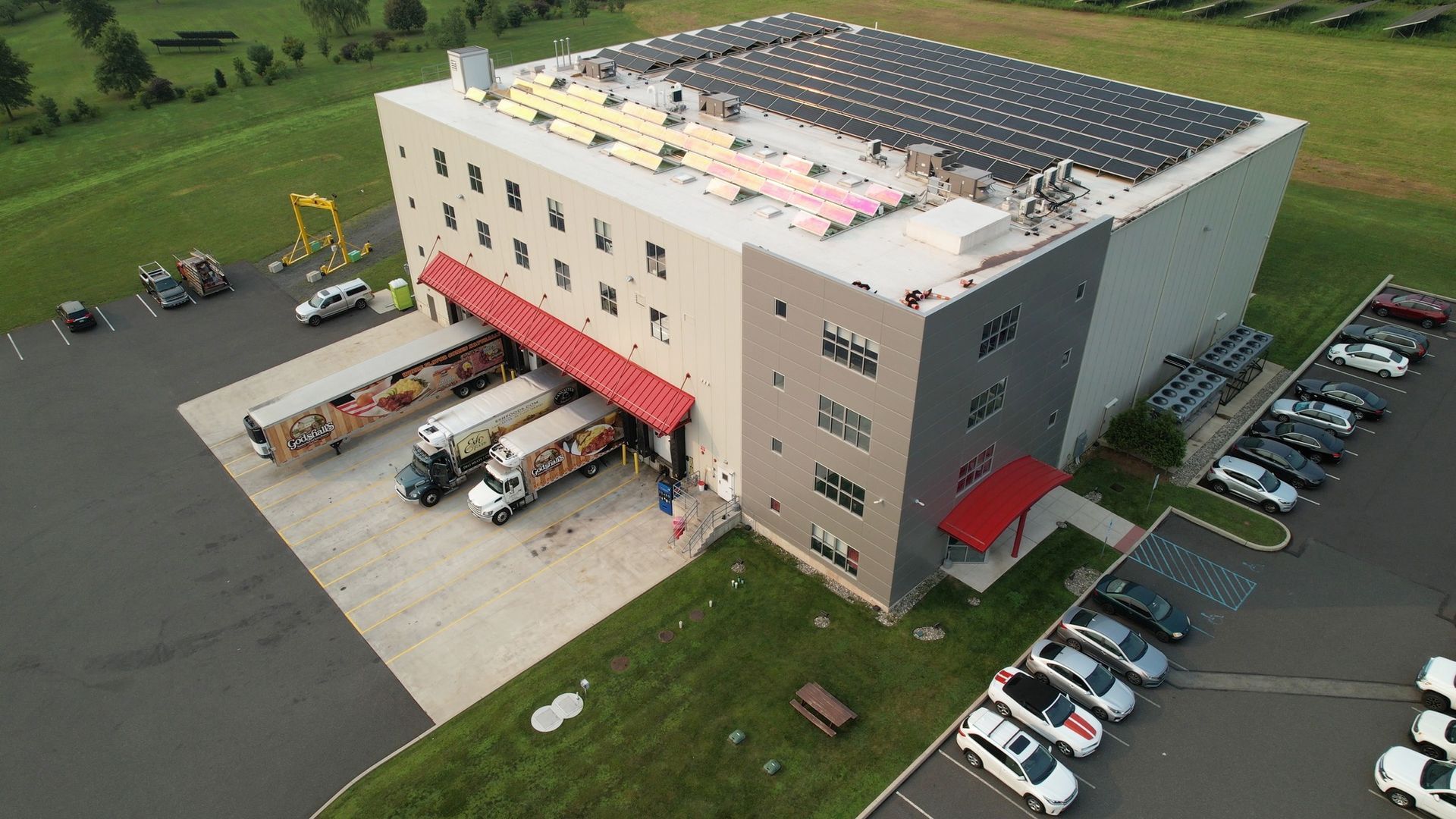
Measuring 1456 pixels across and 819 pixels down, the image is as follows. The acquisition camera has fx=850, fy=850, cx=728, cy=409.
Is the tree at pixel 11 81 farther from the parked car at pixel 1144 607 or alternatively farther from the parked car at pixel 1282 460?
the parked car at pixel 1282 460

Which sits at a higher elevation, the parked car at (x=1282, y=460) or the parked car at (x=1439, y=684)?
the parked car at (x=1282, y=460)

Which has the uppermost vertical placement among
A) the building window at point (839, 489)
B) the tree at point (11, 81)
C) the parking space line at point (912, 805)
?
the tree at point (11, 81)

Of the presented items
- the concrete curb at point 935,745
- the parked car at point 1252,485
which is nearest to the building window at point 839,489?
the concrete curb at point 935,745

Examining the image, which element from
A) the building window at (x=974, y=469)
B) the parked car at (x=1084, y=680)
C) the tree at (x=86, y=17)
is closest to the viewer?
the parked car at (x=1084, y=680)

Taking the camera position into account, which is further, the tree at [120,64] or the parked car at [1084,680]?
the tree at [120,64]

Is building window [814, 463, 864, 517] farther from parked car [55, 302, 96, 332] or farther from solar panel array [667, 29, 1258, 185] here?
parked car [55, 302, 96, 332]

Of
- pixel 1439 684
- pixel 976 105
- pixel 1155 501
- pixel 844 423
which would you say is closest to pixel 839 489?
pixel 844 423

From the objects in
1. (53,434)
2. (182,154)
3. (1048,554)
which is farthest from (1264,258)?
(182,154)

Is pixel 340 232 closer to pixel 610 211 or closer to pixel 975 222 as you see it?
pixel 610 211
